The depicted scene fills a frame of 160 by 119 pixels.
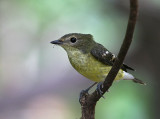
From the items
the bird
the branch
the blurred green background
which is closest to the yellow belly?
the bird

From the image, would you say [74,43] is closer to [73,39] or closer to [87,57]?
[73,39]

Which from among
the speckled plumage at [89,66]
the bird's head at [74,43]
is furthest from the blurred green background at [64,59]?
the speckled plumage at [89,66]

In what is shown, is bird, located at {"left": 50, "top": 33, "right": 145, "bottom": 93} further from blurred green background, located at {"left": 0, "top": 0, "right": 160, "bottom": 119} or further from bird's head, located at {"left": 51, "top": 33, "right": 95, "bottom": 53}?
blurred green background, located at {"left": 0, "top": 0, "right": 160, "bottom": 119}

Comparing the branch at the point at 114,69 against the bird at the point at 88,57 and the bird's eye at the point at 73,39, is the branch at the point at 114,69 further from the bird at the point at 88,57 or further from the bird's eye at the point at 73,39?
the bird's eye at the point at 73,39

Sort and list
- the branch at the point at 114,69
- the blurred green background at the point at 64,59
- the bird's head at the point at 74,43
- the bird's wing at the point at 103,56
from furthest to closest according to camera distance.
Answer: the blurred green background at the point at 64,59 < the bird's head at the point at 74,43 < the bird's wing at the point at 103,56 < the branch at the point at 114,69

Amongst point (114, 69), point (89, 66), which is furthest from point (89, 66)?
point (114, 69)

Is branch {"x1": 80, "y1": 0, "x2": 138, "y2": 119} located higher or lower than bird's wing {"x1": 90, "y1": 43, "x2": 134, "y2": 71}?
lower

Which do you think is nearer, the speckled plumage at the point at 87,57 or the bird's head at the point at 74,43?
the speckled plumage at the point at 87,57
